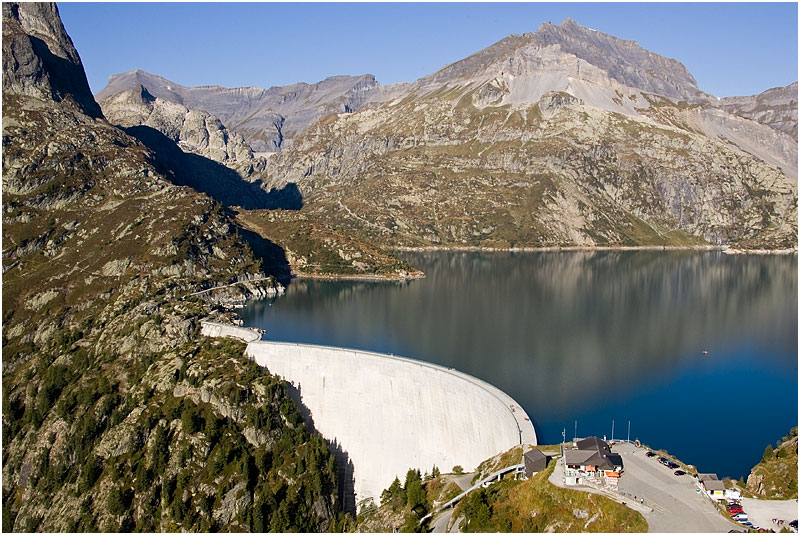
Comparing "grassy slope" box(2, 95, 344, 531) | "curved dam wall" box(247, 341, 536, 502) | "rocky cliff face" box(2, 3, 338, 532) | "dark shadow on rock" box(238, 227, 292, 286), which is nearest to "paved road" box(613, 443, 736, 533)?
"curved dam wall" box(247, 341, 536, 502)

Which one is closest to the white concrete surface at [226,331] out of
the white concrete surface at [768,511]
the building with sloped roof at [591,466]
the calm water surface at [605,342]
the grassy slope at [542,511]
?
the calm water surface at [605,342]

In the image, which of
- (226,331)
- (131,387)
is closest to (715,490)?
(226,331)

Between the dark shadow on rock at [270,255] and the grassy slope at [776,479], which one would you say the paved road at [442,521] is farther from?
the dark shadow on rock at [270,255]

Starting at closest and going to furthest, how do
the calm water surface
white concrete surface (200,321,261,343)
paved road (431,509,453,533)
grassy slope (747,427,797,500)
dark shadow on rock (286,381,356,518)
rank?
grassy slope (747,427,797,500) → paved road (431,509,453,533) → the calm water surface → dark shadow on rock (286,381,356,518) → white concrete surface (200,321,261,343)

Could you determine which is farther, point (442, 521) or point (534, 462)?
point (442, 521)

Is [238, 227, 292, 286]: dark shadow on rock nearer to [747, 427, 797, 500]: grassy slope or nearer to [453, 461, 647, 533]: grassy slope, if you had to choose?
[453, 461, 647, 533]: grassy slope

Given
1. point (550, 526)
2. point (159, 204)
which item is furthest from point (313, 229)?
point (550, 526)

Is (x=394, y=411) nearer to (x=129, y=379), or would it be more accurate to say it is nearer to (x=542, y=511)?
(x=542, y=511)
